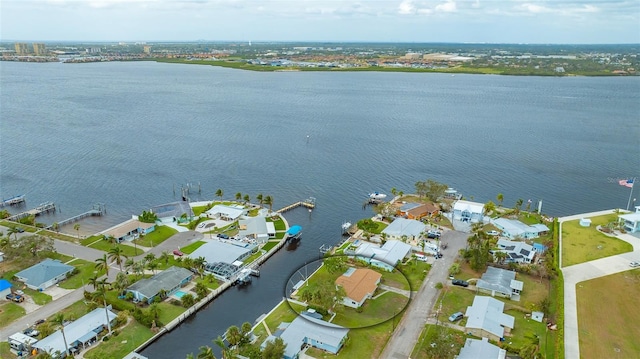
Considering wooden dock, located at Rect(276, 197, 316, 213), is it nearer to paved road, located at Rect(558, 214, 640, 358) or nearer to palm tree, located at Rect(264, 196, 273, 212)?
palm tree, located at Rect(264, 196, 273, 212)

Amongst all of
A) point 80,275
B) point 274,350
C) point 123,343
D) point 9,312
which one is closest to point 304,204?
point 80,275

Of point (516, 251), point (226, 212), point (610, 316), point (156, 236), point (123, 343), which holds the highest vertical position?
Result: point (226, 212)

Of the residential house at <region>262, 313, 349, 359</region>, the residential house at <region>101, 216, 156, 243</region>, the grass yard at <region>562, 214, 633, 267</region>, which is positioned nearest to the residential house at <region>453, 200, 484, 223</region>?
the grass yard at <region>562, 214, 633, 267</region>

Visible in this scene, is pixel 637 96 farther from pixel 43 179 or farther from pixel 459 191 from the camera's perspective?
pixel 43 179

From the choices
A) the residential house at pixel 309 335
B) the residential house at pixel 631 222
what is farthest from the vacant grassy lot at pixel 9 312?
the residential house at pixel 631 222

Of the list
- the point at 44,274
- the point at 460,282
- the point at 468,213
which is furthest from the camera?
the point at 468,213

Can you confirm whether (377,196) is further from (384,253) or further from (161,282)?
(161,282)

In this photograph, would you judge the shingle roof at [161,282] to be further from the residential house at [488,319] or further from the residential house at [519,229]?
the residential house at [519,229]
